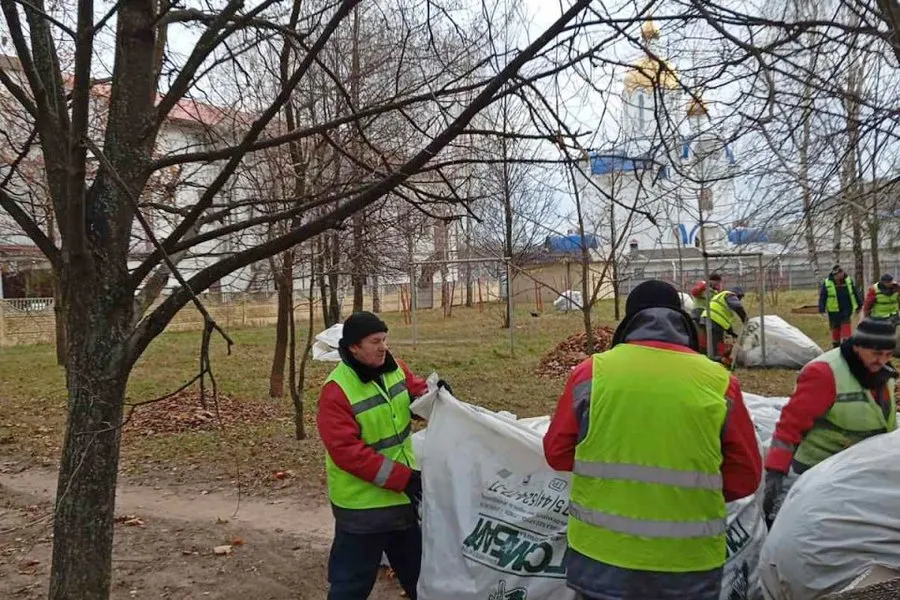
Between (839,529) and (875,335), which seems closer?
(839,529)

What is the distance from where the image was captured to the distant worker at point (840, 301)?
12859mm

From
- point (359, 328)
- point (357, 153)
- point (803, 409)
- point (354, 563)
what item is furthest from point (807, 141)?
point (354, 563)

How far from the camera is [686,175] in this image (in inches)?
111

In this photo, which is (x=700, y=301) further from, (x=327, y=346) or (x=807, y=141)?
(x=807, y=141)

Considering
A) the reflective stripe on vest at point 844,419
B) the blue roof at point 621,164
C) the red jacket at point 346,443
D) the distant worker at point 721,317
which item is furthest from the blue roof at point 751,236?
the red jacket at point 346,443

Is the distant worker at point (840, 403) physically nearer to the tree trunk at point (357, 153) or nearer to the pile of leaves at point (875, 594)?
the pile of leaves at point (875, 594)

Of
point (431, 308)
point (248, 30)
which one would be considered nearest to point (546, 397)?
point (248, 30)

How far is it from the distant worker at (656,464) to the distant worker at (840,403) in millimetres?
1250

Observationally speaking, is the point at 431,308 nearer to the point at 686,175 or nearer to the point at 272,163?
the point at 272,163

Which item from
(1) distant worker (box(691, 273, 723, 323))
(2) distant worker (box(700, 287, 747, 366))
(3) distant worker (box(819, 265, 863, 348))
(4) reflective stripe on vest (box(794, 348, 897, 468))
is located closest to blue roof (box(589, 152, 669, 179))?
(4) reflective stripe on vest (box(794, 348, 897, 468))

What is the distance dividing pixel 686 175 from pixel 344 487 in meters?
Result: 1.86

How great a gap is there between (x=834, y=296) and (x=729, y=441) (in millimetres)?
12141

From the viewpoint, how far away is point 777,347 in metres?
12.1

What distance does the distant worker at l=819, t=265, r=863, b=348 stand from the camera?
42.2ft
